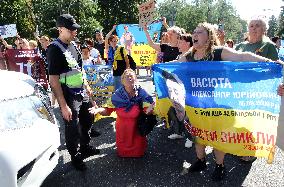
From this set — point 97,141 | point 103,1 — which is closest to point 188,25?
point 103,1

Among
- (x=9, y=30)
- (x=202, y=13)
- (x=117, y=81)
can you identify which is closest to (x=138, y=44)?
(x=9, y=30)

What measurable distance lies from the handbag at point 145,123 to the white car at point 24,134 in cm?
Answer: 132

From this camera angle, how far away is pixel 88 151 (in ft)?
17.1

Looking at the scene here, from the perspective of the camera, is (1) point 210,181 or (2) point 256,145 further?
(1) point 210,181

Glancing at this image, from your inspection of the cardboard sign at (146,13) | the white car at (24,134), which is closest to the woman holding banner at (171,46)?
the cardboard sign at (146,13)

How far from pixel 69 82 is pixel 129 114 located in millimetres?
1014

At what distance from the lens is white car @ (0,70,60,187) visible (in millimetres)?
2943

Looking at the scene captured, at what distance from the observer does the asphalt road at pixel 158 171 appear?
4262mm

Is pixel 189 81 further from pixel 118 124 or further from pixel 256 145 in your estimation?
pixel 118 124

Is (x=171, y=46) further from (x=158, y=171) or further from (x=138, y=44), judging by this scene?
(x=138, y=44)

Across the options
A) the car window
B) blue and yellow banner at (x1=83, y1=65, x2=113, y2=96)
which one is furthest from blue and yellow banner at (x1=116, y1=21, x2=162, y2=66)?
the car window

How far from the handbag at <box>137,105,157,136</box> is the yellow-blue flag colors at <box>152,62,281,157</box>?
0.90m

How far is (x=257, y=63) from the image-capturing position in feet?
12.9

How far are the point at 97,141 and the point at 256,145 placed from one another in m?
2.88
